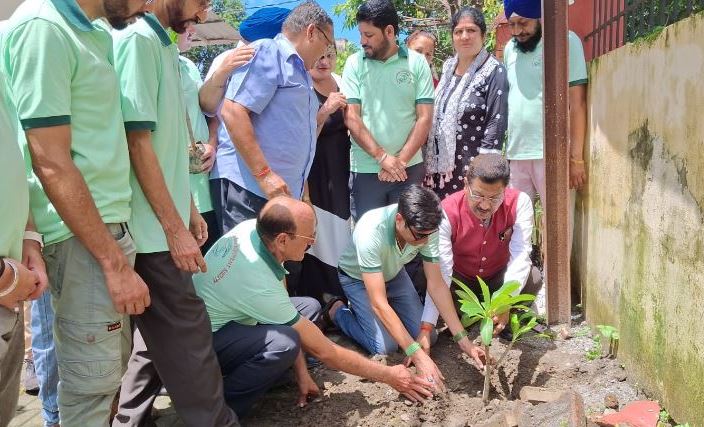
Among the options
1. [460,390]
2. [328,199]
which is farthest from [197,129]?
[460,390]

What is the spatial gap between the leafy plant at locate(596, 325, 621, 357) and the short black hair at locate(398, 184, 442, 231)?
3.41 feet

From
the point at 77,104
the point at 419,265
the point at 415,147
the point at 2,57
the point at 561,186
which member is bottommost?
the point at 419,265

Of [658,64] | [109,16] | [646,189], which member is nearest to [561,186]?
[646,189]

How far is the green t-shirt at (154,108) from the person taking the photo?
2.14 m

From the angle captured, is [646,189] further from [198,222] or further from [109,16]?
[109,16]

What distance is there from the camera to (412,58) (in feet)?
13.6

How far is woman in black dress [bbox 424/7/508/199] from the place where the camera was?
410 centimetres

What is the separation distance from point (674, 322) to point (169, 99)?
83.1 inches

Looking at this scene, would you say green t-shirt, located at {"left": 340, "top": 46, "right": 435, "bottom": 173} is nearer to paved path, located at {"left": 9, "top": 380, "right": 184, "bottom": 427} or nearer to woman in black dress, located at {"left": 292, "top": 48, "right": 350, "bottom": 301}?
woman in black dress, located at {"left": 292, "top": 48, "right": 350, "bottom": 301}

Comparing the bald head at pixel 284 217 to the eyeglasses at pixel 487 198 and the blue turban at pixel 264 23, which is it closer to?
the eyeglasses at pixel 487 198

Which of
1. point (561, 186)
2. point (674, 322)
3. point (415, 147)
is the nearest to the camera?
point (674, 322)

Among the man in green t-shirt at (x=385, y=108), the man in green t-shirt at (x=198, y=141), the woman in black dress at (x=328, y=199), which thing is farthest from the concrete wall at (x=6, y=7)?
the man in green t-shirt at (x=385, y=108)

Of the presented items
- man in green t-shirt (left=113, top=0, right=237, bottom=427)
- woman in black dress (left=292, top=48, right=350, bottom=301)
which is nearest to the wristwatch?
man in green t-shirt (left=113, top=0, right=237, bottom=427)

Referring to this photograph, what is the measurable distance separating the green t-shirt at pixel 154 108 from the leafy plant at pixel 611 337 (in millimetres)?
2194
